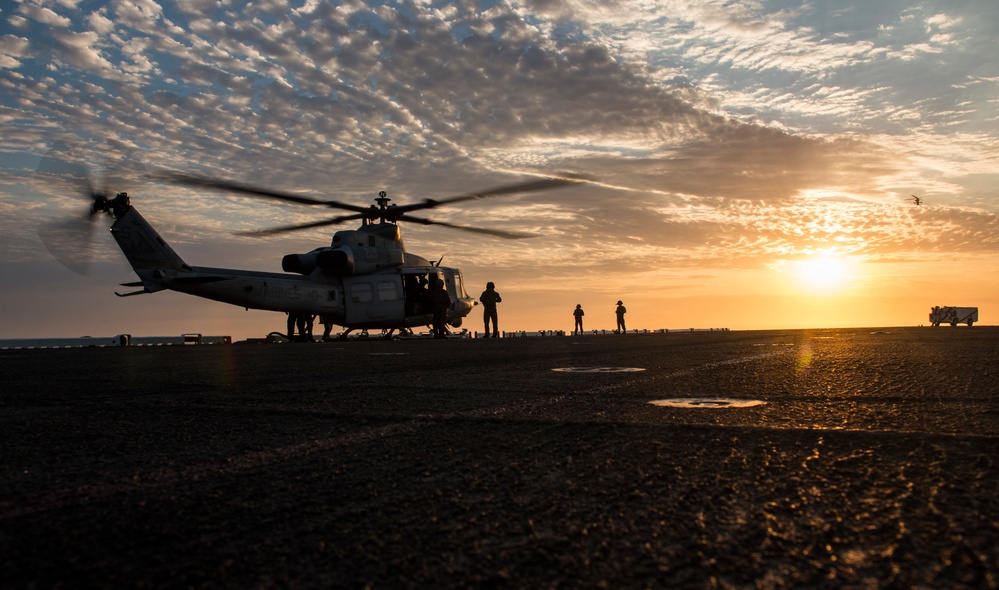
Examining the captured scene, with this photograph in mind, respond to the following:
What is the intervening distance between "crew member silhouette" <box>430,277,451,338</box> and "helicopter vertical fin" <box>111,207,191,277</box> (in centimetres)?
874

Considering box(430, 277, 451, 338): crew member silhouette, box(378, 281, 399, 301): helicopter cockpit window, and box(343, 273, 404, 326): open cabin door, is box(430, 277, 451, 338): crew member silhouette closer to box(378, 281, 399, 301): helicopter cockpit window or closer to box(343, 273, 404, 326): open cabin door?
box(343, 273, 404, 326): open cabin door

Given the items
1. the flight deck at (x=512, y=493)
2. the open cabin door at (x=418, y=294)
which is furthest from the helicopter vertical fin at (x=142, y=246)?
the flight deck at (x=512, y=493)

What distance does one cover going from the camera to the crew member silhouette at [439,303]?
2758 centimetres

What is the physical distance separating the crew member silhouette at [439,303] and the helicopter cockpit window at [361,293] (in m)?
2.68

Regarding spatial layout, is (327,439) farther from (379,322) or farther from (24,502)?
(379,322)

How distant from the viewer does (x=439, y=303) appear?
27.6m

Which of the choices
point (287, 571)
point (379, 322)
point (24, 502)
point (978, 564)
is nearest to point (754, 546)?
point (978, 564)

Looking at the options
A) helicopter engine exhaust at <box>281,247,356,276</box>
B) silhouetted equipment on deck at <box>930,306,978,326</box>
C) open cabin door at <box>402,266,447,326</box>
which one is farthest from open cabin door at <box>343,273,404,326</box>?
silhouetted equipment on deck at <box>930,306,978,326</box>

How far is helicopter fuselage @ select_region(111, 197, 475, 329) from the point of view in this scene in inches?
845

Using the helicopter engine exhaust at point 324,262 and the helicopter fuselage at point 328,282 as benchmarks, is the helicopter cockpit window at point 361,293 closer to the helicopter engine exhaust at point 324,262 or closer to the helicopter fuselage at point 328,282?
the helicopter fuselage at point 328,282

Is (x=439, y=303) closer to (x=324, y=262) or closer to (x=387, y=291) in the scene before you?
(x=387, y=291)

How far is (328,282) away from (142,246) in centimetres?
571

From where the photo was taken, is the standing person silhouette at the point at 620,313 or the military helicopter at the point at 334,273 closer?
the military helicopter at the point at 334,273

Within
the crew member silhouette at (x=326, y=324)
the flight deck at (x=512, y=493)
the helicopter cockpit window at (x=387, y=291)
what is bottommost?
the flight deck at (x=512, y=493)
